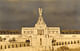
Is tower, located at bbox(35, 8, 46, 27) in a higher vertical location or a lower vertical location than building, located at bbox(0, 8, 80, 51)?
higher

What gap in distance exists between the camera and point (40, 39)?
74.8 m

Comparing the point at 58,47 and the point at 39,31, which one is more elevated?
the point at 39,31

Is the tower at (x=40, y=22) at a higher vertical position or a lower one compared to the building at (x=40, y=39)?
higher

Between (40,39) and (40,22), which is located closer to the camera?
(40,39)

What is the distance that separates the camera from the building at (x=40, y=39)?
240 feet

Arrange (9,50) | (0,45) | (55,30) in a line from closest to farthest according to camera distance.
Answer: (9,50)
(0,45)
(55,30)

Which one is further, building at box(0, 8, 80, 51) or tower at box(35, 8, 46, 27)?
tower at box(35, 8, 46, 27)

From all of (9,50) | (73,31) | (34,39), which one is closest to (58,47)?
(34,39)

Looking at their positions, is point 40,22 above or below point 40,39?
above

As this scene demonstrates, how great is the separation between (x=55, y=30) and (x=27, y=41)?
16065 mm

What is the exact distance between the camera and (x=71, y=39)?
285 feet

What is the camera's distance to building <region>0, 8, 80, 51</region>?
2884 inches

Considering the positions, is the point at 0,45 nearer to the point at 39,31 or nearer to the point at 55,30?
the point at 39,31

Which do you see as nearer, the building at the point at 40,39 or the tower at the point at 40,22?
Answer: the building at the point at 40,39
